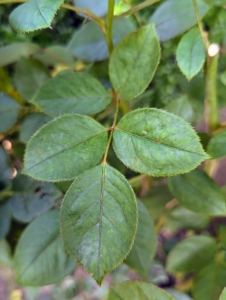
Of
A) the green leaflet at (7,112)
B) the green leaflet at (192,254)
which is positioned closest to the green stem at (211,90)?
the green leaflet at (192,254)

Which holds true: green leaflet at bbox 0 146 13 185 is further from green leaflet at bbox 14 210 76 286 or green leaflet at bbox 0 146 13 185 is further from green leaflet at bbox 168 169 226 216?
green leaflet at bbox 168 169 226 216

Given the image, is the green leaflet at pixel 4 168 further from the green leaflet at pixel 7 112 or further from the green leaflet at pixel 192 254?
the green leaflet at pixel 192 254

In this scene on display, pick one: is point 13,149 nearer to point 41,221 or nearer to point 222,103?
point 41,221

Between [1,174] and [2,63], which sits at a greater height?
[2,63]

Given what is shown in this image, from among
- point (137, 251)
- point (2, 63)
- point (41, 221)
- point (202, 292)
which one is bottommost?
point (202, 292)

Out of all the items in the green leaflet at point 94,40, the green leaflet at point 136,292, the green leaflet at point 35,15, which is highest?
the green leaflet at point 35,15

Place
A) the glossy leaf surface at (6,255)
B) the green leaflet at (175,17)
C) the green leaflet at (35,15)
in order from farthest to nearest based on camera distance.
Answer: the glossy leaf surface at (6,255) → the green leaflet at (175,17) → the green leaflet at (35,15)

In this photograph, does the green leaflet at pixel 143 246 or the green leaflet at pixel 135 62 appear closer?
the green leaflet at pixel 135 62

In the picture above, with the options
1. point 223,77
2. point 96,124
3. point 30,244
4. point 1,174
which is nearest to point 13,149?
point 1,174
